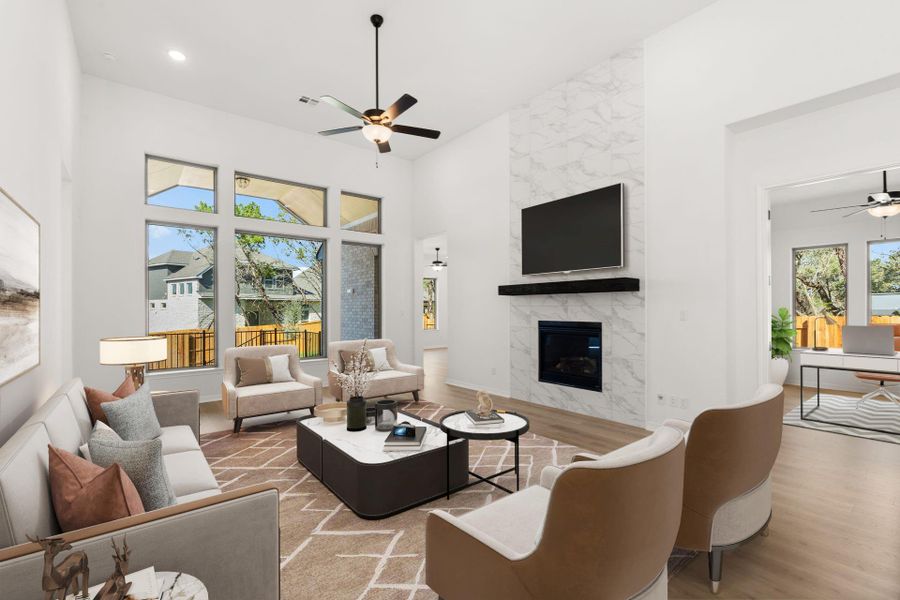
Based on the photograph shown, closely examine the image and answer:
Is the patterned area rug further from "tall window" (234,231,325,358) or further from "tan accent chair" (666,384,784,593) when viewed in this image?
"tall window" (234,231,325,358)

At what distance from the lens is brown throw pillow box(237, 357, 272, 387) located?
4.71 meters

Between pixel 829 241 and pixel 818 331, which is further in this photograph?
pixel 818 331

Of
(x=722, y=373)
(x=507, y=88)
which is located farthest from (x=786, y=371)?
(x=507, y=88)

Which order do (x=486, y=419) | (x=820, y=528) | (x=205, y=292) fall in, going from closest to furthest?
(x=820, y=528) → (x=486, y=419) → (x=205, y=292)

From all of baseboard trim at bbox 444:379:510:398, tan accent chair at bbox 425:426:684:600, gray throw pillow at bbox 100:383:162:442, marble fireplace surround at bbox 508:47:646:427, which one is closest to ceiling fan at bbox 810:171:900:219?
marble fireplace surround at bbox 508:47:646:427

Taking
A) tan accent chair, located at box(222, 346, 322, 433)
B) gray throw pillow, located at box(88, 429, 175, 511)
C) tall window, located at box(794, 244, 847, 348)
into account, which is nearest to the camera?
gray throw pillow, located at box(88, 429, 175, 511)

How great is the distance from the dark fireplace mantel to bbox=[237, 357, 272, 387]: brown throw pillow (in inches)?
→ 122

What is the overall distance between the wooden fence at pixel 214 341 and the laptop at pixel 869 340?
6.63m

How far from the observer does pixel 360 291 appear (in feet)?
24.7

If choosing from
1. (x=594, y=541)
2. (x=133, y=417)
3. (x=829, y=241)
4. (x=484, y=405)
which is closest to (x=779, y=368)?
(x=829, y=241)

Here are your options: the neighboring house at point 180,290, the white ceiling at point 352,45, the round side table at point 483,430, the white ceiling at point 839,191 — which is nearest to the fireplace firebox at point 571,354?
the round side table at point 483,430

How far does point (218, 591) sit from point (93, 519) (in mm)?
454

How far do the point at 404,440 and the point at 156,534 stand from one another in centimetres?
161

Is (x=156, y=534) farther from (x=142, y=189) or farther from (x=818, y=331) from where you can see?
(x=818, y=331)
